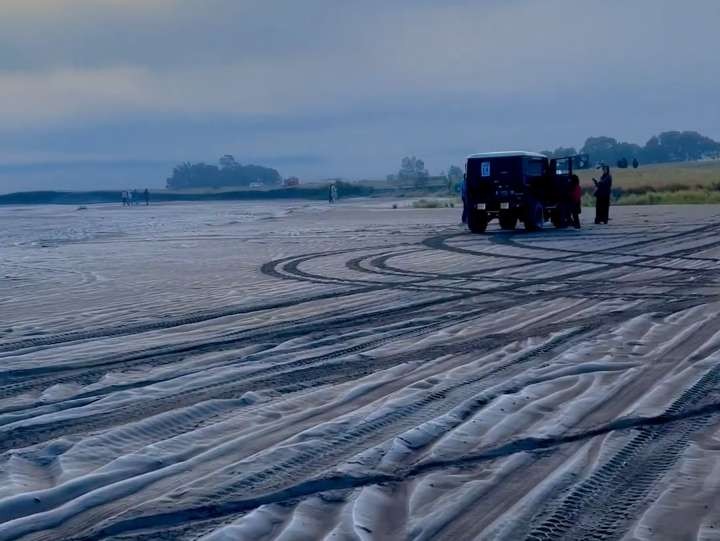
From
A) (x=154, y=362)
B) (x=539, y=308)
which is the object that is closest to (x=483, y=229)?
(x=539, y=308)

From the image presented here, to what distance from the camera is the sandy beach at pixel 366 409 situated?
17.1 feet

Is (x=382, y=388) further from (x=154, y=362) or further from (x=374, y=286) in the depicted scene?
(x=374, y=286)

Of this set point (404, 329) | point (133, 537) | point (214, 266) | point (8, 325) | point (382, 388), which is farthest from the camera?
point (214, 266)

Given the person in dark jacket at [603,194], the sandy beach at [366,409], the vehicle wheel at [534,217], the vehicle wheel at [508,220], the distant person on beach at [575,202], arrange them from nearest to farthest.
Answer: the sandy beach at [366,409] < the vehicle wheel at [534,217] < the vehicle wheel at [508,220] < the distant person on beach at [575,202] < the person in dark jacket at [603,194]

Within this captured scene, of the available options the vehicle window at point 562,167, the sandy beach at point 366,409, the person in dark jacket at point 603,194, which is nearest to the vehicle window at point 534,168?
the vehicle window at point 562,167

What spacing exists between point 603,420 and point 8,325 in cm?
761

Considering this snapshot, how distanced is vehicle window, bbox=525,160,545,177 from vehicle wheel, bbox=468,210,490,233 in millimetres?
1699

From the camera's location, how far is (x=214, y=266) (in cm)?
1941

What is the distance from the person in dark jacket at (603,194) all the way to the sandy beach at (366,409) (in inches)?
577

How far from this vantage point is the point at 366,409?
7270 mm

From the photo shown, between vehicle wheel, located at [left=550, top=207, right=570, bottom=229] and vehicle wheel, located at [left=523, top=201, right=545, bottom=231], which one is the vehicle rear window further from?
vehicle wheel, located at [left=550, top=207, right=570, bottom=229]

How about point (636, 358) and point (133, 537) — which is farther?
point (636, 358)

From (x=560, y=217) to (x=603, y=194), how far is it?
7.31ft

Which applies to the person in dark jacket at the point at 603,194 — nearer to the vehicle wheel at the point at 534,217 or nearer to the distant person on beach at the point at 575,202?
the distant person on beach at the point at 575,202
